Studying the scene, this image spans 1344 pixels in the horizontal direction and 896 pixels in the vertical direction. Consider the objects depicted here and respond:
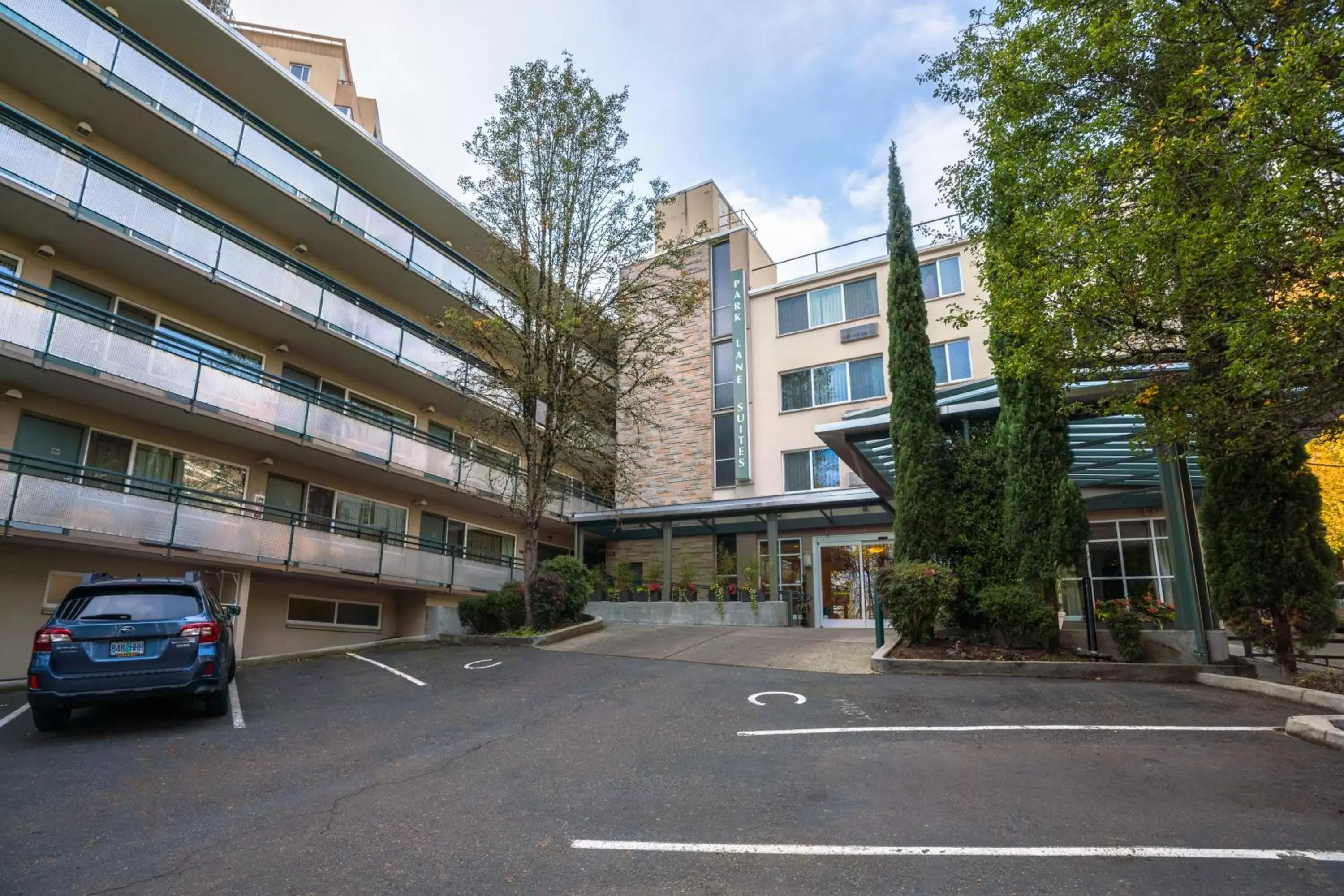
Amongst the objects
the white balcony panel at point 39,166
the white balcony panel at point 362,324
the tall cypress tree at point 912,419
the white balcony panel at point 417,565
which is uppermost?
the white balcony panel at point 39,166

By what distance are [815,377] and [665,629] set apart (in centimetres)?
1178

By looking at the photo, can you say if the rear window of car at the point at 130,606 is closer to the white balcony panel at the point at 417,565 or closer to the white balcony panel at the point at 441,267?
the white balcony panel at the point at 417,565

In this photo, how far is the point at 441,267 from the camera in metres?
19.9

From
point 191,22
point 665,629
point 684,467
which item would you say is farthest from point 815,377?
point 191,22

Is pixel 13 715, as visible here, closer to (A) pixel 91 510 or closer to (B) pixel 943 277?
(A) pixel 91 510

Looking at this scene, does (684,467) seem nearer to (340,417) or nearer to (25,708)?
(340,417)

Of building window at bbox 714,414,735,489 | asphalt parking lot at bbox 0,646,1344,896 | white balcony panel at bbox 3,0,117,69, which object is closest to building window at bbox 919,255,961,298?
building window at bbox 714,414,735,489

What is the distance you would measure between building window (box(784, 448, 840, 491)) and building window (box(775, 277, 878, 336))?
15.4ft

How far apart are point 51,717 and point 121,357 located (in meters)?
7.31

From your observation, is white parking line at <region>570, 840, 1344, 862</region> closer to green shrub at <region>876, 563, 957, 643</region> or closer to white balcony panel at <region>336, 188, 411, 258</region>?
green shrub at <region>876, 563, 957, 643</region>

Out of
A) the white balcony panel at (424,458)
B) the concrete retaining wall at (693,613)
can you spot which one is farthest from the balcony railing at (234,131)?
the concrete retaining wall at (693,613)

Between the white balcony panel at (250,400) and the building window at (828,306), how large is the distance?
16.9m

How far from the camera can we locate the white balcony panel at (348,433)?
15.7 m

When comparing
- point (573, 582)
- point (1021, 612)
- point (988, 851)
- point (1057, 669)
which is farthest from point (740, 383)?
point (988, 851)
